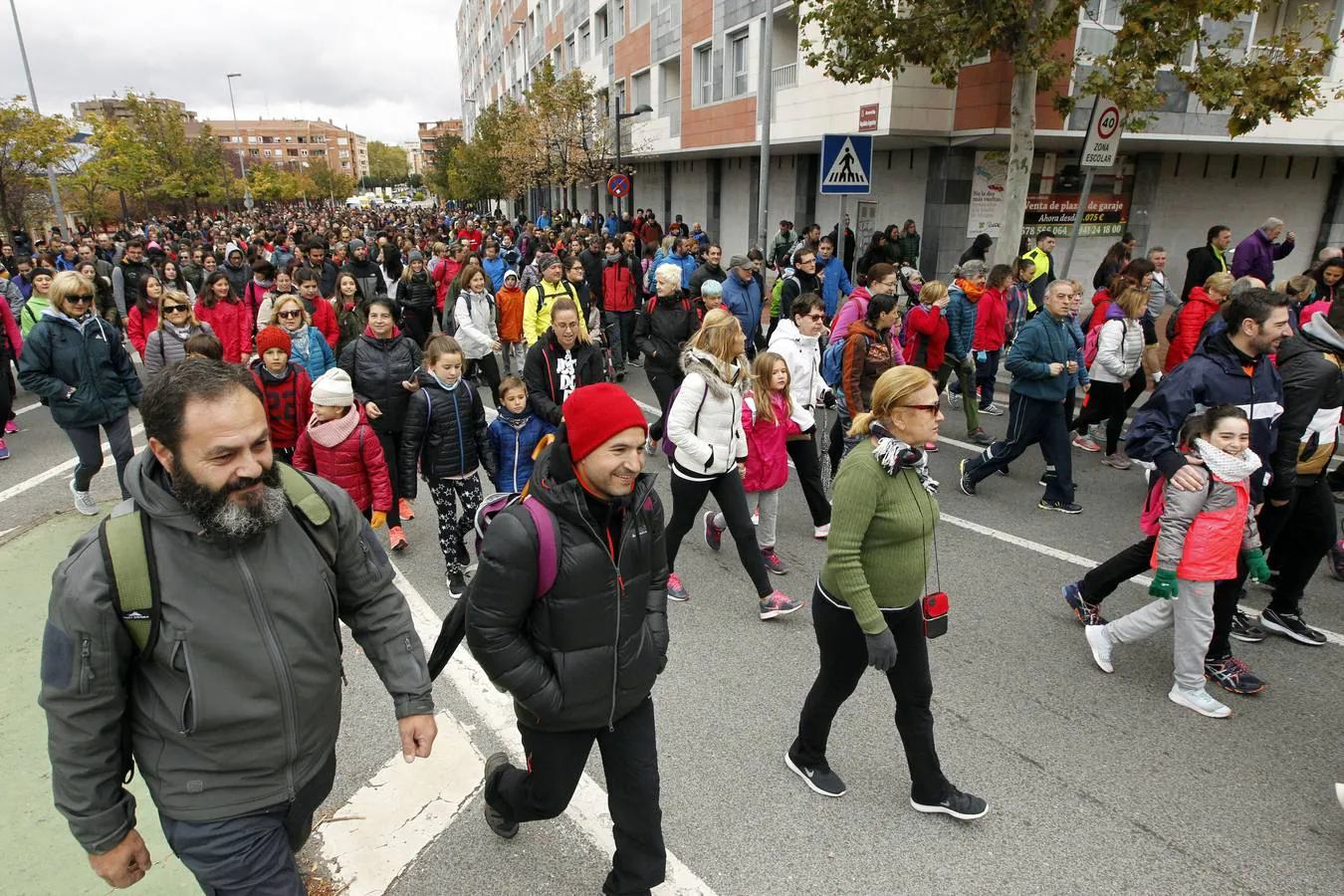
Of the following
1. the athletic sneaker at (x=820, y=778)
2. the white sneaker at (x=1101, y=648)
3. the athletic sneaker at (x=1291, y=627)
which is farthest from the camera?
the athletic sneaker at (x=1291, y=627)

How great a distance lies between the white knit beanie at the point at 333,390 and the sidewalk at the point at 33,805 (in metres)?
2.11

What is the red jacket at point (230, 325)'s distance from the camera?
848 centimetres

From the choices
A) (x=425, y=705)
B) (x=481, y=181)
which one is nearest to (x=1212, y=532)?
(x=425, y=705)

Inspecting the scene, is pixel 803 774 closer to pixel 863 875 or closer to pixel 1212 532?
pixel 863 875

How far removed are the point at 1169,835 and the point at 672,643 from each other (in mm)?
2527

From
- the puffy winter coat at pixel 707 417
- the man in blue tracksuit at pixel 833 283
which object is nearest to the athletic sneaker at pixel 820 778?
the puffy winter coat at pixel 707 417

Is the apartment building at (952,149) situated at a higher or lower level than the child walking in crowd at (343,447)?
higher

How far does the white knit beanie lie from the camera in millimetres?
4797

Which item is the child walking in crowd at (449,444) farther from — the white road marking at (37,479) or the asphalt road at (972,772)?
the white road marking at (37,479)

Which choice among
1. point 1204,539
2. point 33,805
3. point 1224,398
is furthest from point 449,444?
point 1224,398

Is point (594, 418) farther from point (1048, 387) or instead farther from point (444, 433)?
point (1048, 387)

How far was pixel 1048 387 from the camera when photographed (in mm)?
6504

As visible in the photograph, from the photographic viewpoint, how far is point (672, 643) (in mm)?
4734

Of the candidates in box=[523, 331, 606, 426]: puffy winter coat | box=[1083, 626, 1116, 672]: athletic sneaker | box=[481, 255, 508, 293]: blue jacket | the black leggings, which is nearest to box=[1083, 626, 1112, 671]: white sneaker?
box=[1083, 626, 1116, 672]: athletic sneaker
